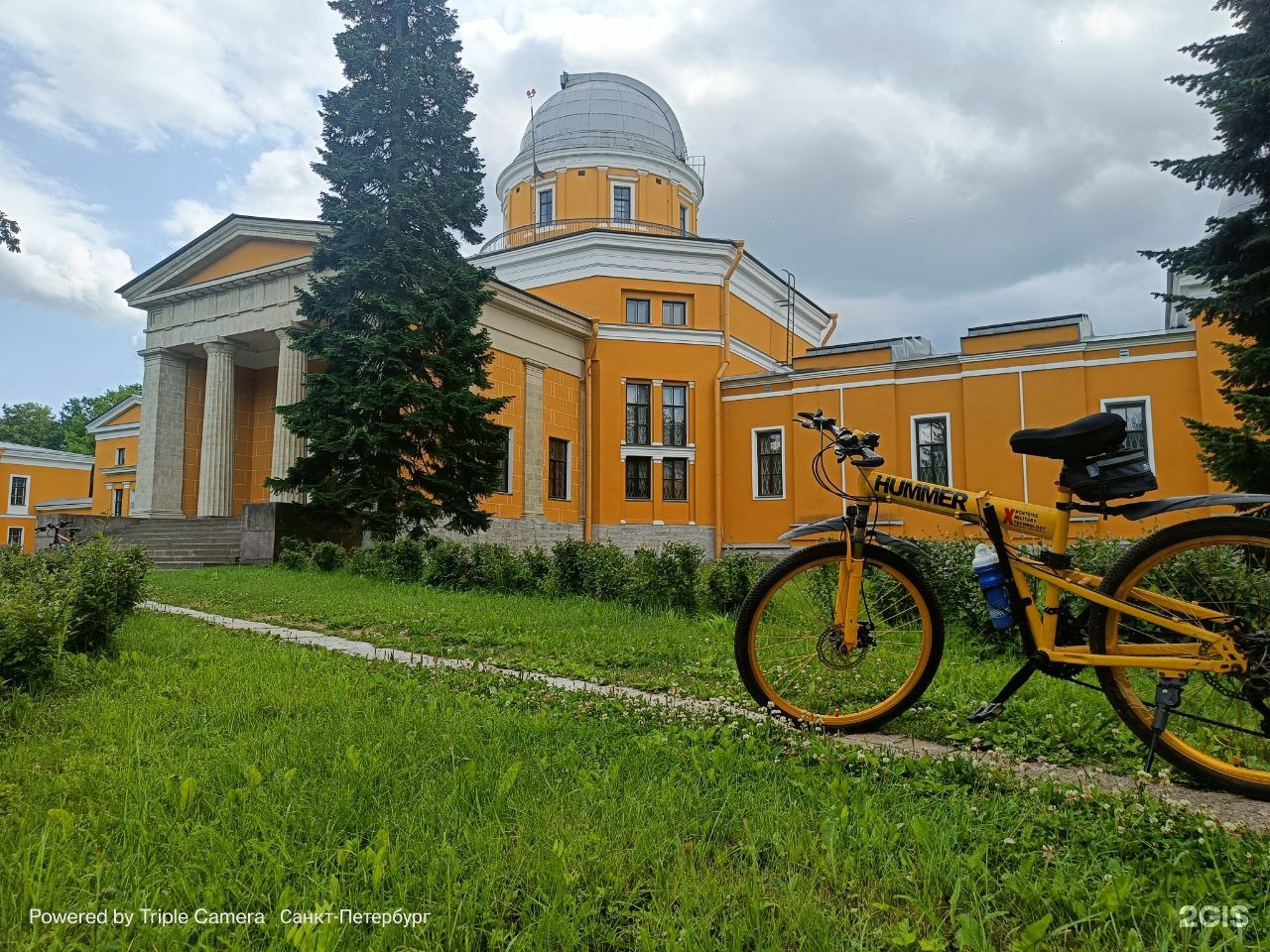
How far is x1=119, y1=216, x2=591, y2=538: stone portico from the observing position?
2077 centimetres

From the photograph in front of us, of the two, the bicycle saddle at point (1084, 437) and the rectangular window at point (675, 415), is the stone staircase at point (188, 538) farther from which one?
the bicycle saddle at point (1084, 437)

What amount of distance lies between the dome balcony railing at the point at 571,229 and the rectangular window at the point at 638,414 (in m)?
5.85

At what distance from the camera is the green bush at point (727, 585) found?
Result: 7758mm

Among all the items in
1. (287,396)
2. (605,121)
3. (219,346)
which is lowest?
(287,396)

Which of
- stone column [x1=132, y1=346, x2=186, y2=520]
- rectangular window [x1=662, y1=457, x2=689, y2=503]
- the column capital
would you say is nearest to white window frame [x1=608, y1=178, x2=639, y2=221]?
rectangular window [x1=662, y1=457, x2=689, y2=503]

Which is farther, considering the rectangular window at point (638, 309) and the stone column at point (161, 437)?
the rectangular window at point (638, 309)

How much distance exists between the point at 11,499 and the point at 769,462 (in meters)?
45.3

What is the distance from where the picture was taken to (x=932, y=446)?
71.7ft

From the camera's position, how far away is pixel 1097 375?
19.5 meters

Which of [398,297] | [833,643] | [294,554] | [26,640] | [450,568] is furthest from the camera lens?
[398,297]

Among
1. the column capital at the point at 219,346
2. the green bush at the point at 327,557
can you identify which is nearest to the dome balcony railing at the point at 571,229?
the column capital at the point at 219,346

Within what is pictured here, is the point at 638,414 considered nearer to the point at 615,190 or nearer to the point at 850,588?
the point at 615,190

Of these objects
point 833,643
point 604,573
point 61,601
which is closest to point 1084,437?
point 833,643

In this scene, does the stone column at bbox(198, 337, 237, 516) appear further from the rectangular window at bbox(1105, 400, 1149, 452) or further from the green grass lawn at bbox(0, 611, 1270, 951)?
the rectangular window at bbox(1105, 400, 1149, 452)
